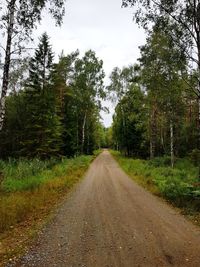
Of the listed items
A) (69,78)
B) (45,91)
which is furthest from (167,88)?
(69,78)

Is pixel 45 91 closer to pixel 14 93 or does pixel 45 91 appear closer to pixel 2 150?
pixel 14 93

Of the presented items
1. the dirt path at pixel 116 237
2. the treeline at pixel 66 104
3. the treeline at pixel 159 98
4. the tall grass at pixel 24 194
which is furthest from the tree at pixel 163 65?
the treeline at pixel 66 104

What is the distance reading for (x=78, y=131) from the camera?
1869 inches

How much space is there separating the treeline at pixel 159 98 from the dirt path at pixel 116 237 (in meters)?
7.08

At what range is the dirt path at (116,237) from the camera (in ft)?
20.0

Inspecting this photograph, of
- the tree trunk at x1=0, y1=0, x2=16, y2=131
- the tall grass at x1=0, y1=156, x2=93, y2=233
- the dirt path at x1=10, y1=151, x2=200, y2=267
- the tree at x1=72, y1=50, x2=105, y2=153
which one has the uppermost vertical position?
the tree at x1=72, y1=50, x2=105, y2=153

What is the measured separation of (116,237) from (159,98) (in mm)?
15571

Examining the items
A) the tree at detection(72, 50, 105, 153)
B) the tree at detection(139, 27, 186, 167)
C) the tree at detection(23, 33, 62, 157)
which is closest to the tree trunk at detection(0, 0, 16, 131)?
the tree at detection(139, 27, 186, 167)

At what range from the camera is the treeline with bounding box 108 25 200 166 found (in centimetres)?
1705

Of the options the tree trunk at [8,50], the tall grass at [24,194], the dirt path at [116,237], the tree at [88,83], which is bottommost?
the dirt path at [116,237]

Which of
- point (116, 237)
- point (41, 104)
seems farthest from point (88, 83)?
point (116, 237)

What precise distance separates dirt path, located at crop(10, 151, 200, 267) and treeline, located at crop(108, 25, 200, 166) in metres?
7.08

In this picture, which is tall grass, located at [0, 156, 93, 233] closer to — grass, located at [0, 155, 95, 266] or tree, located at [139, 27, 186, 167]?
grass, located at [0, 155, 95, 266]

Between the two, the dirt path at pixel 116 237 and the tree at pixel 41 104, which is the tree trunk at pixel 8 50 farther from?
the tree at pixel 41 104
